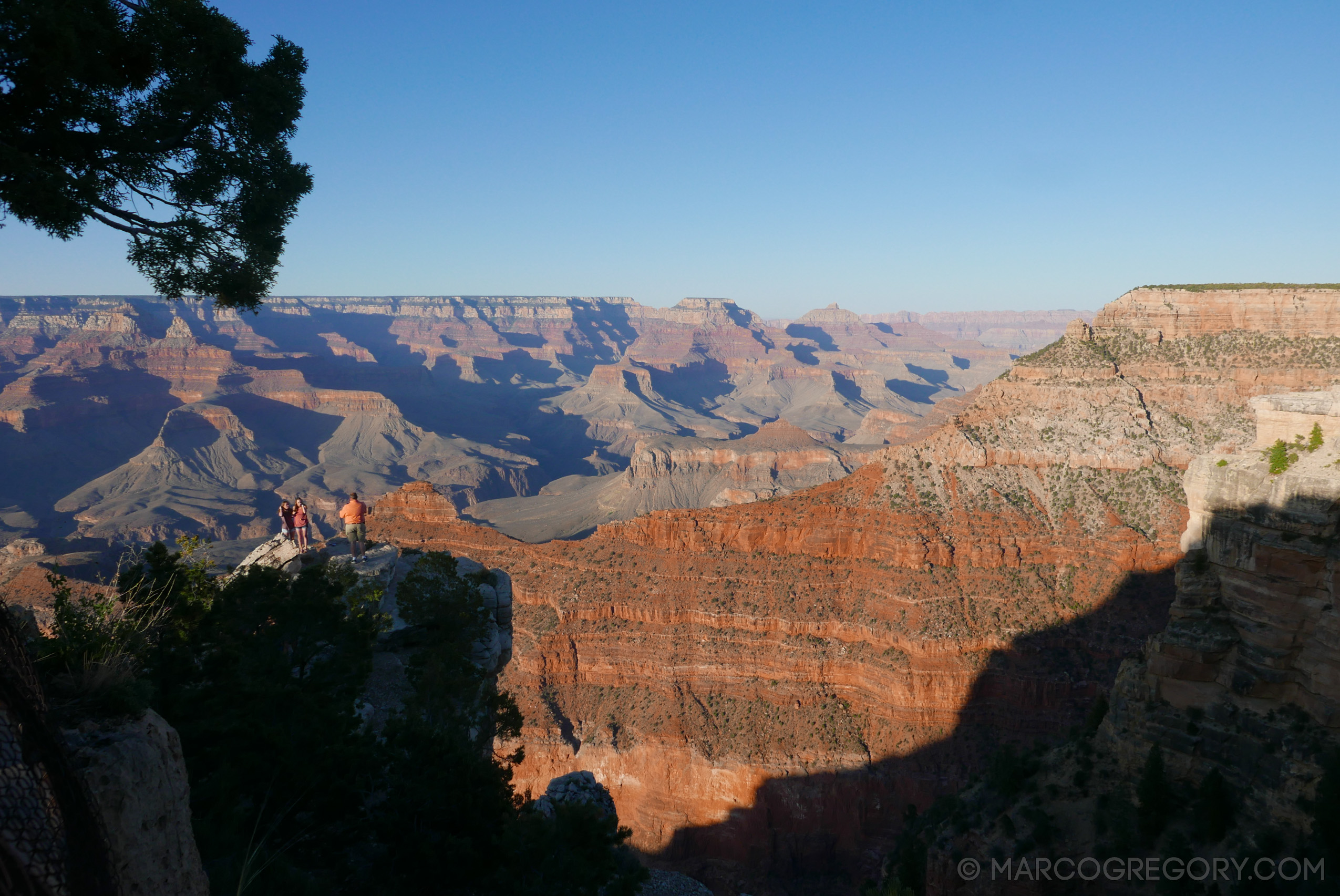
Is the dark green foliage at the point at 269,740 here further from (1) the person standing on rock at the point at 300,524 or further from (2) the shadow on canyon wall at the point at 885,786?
(2) the shadow on canyon wall at the point at 885,786

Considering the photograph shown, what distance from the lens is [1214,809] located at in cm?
1541

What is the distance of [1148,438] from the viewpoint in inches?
1871

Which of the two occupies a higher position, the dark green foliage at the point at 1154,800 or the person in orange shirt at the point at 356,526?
the person in orange shirt at the point at 356,526

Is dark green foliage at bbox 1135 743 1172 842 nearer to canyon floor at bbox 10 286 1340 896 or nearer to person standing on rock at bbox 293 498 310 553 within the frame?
canyon floor at bbox 10 286 1340 896

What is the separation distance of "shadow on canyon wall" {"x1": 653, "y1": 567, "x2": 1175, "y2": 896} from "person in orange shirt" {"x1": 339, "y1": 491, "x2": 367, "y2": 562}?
2428cm

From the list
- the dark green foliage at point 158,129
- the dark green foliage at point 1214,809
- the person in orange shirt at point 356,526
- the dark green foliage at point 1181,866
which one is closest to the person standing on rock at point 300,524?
the person in orange shirt at point 356,526

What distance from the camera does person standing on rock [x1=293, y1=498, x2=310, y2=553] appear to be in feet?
74.2

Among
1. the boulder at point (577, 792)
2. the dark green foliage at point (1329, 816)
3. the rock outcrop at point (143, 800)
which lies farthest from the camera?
the boulder at point (577, 792)

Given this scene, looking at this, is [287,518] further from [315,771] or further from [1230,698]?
[1230,698]

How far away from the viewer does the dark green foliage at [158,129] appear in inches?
337

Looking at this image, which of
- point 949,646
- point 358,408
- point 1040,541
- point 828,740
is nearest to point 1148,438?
point 1040,541

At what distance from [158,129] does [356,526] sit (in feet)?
51.0

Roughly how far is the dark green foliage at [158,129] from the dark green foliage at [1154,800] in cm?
2174

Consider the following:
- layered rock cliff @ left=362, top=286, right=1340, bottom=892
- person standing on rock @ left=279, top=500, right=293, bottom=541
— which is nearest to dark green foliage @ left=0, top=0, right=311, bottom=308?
person standing on rock @ left=279, top=500, right=293, bottom=541
